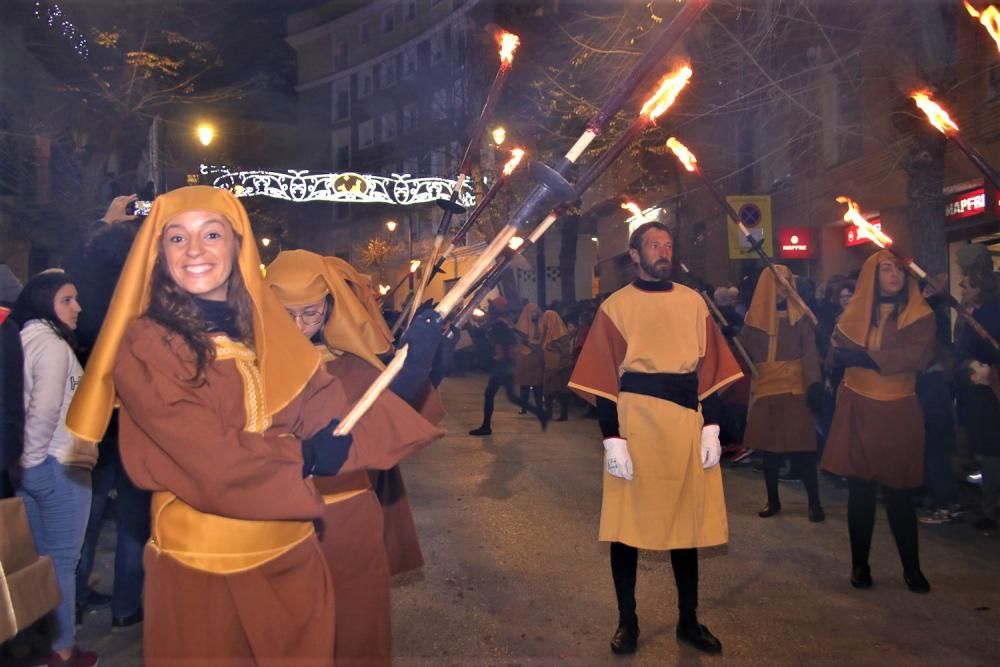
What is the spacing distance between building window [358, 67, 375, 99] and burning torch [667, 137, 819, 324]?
1928 inches

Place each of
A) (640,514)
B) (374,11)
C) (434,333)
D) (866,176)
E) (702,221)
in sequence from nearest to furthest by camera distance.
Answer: (434,333) < (640,514) < (866,176) < (702,221) < (374,11)

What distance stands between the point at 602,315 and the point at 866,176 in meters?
11.5

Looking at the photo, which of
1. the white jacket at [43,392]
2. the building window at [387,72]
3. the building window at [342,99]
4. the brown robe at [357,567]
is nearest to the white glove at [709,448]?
the brown robe at [357,567]

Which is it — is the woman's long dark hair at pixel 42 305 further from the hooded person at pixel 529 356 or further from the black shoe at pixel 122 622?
the hooded person at pixel 529 356

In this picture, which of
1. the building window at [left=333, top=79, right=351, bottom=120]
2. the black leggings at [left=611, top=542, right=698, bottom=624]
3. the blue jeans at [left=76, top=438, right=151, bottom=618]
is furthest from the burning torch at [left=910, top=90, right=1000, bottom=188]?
the building window at [left=333, top=79, right=351, bottom=120]

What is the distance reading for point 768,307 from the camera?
22.5 feet

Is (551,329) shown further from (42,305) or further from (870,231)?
(42,305)

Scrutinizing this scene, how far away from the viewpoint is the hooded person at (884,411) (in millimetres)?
5078

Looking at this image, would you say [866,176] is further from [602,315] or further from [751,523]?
[602,315]

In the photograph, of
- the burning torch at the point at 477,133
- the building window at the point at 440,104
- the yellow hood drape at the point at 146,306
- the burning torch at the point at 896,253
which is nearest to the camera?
the yellow hood drape at the point at 146,306

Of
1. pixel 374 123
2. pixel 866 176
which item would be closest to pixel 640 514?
pixel 866 176

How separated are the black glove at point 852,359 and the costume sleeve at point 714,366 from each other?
122 cm

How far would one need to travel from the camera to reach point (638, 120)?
2.89 metres

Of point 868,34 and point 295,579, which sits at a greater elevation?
point 868,34
